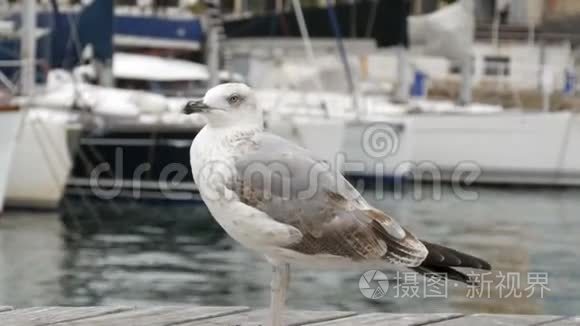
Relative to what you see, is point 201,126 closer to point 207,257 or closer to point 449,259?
point 207,257

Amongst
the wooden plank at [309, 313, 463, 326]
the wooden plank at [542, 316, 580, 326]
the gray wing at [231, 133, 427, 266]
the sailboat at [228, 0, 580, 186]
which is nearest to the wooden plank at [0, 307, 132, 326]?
the wooden plank at [309, 313, 463, 326]

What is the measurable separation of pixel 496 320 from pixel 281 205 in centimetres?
116

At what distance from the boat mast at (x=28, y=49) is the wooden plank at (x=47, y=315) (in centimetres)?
1297

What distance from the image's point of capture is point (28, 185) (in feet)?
56.9

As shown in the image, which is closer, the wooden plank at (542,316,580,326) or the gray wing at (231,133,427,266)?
the gray wing at (231,133,427,266)

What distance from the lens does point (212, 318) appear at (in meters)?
4.67

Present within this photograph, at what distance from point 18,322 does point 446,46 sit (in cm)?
2072

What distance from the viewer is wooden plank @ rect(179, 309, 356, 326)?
4574 mm

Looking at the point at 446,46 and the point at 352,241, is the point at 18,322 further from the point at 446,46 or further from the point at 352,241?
the point at 446,46

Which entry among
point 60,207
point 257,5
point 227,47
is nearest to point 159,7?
point 257,5

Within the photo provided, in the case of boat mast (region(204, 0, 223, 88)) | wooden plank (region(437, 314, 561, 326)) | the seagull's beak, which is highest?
the seagull's beak

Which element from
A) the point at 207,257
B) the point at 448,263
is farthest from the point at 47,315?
the point at 207,257

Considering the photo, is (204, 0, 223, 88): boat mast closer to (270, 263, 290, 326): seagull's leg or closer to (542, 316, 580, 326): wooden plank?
(542, 316, 580, 326): wooden plank

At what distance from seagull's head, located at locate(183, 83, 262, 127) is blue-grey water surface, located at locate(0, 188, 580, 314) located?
17.6 feet
